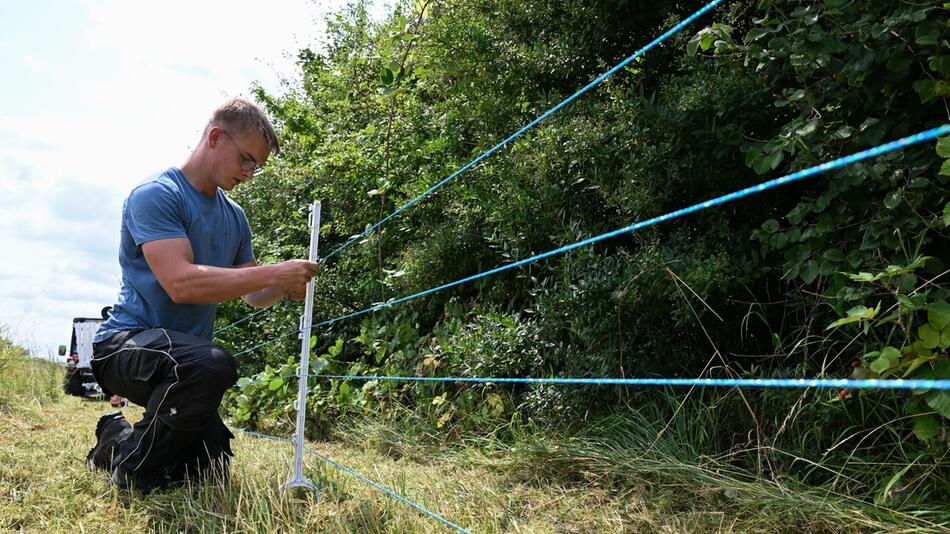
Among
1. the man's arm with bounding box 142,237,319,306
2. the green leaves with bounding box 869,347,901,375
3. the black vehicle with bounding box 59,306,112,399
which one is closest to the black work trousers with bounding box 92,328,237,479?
the man's arm with bounding box 142,237,319,306


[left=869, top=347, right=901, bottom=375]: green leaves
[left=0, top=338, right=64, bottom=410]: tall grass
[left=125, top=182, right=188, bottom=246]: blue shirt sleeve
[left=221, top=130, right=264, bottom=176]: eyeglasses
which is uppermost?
[left=221, top=130, right=264, bottom=176]: eyeglasses

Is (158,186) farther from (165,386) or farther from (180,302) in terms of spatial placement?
(165,386)

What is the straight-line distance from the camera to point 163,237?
2623 millimetres

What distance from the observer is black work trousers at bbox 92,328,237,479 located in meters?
2.63

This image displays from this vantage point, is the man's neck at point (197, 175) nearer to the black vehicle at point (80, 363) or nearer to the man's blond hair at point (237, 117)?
the man's blond hair at point (237, 117)

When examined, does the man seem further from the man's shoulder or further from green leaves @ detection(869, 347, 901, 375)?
green leaves @ detection(869, 347, 901, 375)

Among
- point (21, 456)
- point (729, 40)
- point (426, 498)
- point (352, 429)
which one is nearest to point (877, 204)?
point (729, 40)

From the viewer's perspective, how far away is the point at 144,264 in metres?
2.84

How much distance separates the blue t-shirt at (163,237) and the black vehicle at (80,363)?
5.54 meters

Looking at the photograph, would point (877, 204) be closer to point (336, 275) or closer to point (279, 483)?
point (279, 483)

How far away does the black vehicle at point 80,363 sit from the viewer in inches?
337

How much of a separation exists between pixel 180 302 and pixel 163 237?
0.25m

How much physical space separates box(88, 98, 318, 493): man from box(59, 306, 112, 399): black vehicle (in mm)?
5546

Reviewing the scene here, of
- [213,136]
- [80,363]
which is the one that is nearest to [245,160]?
[213,136]
